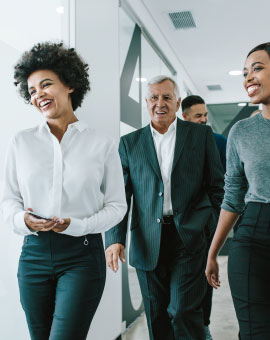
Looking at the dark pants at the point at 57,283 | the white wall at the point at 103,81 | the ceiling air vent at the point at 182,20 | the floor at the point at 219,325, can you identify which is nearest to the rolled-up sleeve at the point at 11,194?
the dark pants at the point at 57,283

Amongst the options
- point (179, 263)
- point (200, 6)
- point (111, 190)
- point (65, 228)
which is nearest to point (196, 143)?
point (179, 263)

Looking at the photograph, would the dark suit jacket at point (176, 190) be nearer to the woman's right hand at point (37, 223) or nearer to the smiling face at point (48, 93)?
the smiling face at point (48, 93)

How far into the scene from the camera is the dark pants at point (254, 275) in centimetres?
151

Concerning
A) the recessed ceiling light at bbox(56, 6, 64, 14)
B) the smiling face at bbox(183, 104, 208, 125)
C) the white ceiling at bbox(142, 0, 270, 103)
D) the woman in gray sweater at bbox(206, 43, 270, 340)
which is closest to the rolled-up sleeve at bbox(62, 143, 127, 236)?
the woman in gray sweater at bbox(206, 43, 270, 340)

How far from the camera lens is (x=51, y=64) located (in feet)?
5.63

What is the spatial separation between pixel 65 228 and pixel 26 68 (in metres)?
0.70

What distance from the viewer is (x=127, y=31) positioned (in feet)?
12.8

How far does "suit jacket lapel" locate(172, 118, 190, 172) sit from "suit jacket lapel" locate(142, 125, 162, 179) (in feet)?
0.32

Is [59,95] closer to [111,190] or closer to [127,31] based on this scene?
[111,190]

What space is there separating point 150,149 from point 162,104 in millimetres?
297

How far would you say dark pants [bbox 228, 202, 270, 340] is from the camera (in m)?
1.51

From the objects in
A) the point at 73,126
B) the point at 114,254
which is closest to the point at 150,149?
the point at 114,254

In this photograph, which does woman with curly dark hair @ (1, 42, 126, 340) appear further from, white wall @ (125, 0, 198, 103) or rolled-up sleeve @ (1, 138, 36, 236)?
white wall @ (125, 0, 198, 103)

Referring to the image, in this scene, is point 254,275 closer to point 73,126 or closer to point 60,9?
point 73,126
